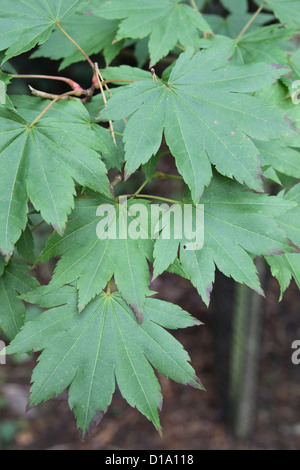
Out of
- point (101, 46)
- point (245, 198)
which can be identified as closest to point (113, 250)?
point (245, 198)

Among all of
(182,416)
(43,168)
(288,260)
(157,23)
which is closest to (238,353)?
(182,416)

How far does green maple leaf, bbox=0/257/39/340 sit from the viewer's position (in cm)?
117

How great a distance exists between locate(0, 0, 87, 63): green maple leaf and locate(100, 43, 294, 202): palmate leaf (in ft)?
0.83

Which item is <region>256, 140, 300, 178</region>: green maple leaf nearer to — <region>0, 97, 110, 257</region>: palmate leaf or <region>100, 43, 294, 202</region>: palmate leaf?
<region>100, 43, 294, 202</region>: palmate leaf

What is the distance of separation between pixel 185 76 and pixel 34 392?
2.64 ft

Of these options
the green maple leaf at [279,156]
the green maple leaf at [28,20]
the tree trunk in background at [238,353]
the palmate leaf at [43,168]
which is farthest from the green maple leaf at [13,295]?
the tree trunk in background at [238,353]

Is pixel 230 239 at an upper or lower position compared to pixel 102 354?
upper

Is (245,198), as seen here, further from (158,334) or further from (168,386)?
(168,386)

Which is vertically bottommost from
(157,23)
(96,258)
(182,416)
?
(182,416)

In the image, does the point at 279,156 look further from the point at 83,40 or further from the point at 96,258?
the point at 83,40

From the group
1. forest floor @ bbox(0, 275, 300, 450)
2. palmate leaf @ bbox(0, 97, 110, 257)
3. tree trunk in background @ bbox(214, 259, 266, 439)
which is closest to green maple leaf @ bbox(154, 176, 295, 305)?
palmate leaf @ bbox(0, 97, 110, 257)

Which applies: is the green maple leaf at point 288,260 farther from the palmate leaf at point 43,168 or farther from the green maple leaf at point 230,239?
the palmate leaf at point 43,168

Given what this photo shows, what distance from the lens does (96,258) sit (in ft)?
3.58

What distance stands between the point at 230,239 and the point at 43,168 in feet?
Result: 1.46
